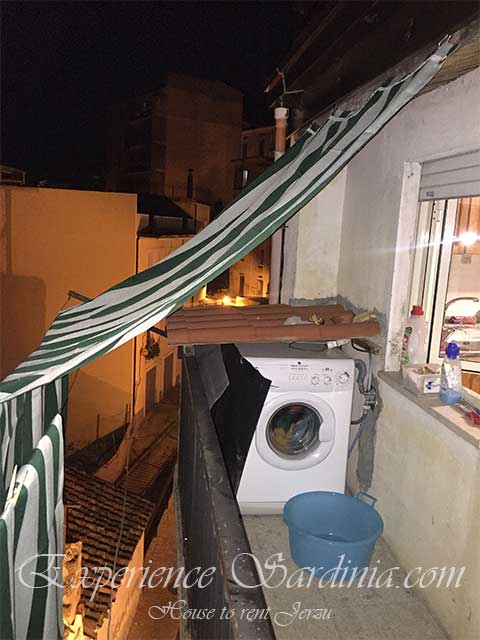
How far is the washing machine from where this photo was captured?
3.22 m

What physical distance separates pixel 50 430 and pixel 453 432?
170 centimetres

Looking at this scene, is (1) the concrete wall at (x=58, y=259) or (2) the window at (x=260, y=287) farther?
(2) the window at (x=260, y=287)

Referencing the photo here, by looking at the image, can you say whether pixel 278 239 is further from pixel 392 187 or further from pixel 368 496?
pixel 368 496

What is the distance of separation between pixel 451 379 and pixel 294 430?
122 centimetres

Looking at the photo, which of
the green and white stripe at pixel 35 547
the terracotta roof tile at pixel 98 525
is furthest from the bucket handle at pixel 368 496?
the terracotta roof tile at pixel 98 525

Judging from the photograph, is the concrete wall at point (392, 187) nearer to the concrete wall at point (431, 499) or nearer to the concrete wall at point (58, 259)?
the concrete wall at point (431, 499)

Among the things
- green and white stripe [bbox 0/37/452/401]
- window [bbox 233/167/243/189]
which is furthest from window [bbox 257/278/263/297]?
green and white stripe [bbox 0/37/452/401]

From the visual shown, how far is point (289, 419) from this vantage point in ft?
11.3

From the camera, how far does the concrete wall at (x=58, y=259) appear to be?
9.52 meters

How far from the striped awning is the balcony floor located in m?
1.24

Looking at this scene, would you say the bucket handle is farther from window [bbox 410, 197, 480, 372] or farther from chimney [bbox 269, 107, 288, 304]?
chimney [bbox 269, 107, 288, 304]

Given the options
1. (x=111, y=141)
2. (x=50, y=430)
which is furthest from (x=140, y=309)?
(x=111, y=141)

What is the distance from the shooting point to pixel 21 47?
46.1ft

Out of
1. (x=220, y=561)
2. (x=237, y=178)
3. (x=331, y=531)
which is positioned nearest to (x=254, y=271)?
(x=237, y=178)
